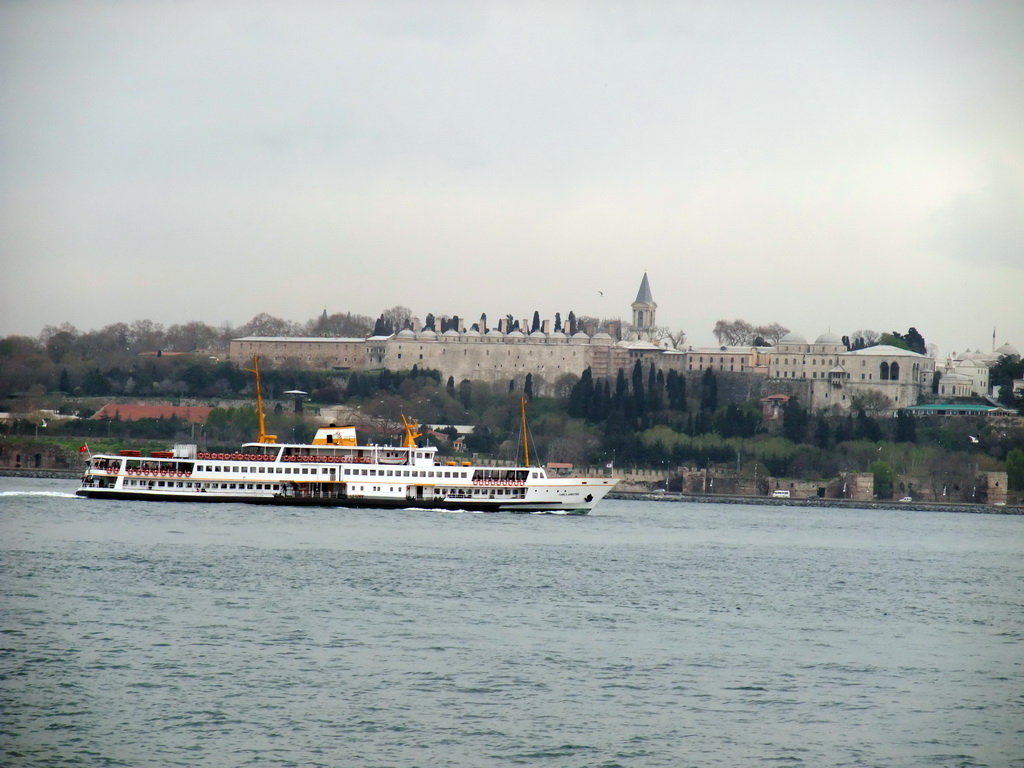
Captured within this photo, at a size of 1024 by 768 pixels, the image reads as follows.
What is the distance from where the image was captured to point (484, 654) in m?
22.5

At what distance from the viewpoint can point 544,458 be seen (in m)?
84.2

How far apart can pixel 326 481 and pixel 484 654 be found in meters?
26.7

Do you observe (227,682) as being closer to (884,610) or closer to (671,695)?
(671,695)

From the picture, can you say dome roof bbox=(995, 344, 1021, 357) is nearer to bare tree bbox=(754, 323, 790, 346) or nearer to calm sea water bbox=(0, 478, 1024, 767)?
bare tree bbox=(754, 323, 790, 346)

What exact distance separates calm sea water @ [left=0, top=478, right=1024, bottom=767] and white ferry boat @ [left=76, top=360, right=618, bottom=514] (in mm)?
10300

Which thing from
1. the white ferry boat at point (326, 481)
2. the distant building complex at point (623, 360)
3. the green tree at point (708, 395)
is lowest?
the white ferry boat at point (326, 481)

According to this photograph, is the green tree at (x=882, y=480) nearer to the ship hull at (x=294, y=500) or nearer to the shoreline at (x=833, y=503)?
the shoreline at (x=833, y=503)

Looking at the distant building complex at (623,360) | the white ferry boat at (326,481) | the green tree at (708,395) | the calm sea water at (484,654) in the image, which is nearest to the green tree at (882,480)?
the green tree at (708,395)

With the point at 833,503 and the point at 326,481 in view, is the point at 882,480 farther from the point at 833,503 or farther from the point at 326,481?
the point at 326,481

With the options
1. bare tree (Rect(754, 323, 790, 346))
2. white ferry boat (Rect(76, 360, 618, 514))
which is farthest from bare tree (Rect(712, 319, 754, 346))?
white ferry boat (Rect(76, 360, 618, 514))

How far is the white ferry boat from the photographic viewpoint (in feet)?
161

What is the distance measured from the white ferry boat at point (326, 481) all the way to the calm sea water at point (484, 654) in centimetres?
1030

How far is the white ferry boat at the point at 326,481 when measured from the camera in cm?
4900

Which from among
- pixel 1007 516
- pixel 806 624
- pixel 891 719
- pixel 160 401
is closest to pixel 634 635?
pixel 806 624
